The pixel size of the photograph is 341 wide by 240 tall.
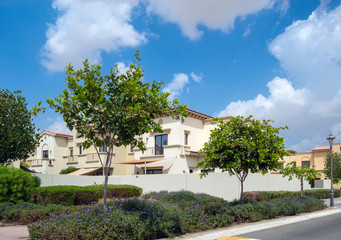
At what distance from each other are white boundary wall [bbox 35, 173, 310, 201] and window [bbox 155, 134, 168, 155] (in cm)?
728

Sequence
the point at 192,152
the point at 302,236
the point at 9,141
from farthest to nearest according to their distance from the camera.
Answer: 1. the point at 192,152
2. the point at 9,141
3. the point at 302,236

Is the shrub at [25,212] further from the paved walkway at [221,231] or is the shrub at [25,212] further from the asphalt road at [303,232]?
the asphalt road at [303,232]

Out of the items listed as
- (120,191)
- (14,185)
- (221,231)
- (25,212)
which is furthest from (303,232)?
(120,191)

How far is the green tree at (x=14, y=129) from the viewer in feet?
61.8

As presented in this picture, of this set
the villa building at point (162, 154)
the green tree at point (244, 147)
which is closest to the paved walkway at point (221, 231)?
the green tree at point (244, 147)

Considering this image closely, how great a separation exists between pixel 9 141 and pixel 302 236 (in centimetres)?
1526

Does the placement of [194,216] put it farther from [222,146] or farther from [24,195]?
[24,195]

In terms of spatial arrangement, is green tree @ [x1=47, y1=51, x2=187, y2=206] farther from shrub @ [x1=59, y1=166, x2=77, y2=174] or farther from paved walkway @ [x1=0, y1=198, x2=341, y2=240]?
→ shrub @ [x1=59, y1=166, x2=77, y2=174]

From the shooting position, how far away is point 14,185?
55.0 ft

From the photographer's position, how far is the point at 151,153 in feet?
118

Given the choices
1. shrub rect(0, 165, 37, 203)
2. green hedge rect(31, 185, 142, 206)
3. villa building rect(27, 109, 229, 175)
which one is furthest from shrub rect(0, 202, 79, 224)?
villa building rect(27, 109, 229, 175)

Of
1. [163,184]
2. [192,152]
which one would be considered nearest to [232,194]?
[163,184]

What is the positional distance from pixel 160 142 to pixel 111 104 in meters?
25.6

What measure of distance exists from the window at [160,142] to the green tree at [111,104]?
24423mm
